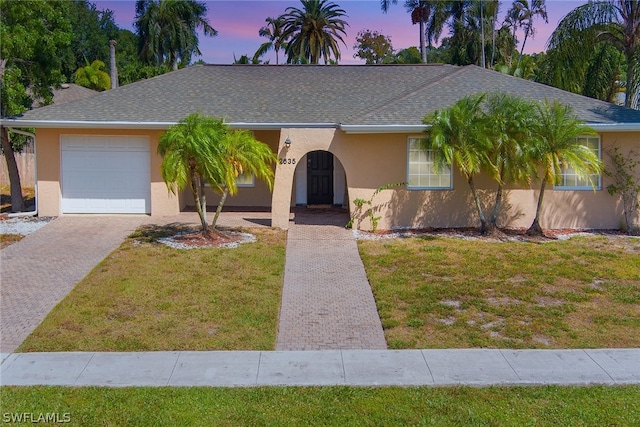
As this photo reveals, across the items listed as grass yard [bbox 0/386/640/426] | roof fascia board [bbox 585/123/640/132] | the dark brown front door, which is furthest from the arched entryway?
grass yard [bbox 0/386/640/426]

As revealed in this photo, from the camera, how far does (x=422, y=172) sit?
1477 centimetres

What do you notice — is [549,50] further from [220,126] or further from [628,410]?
[628,410]

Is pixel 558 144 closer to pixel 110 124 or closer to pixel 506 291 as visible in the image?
pixel 506 291

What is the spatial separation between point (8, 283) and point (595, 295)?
31.5 ft

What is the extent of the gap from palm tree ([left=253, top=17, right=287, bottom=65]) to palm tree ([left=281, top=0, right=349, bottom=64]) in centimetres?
57

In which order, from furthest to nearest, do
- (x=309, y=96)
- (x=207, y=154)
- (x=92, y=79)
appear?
(x=92, y=79), (x=309, y=96), (x=207, y=154)

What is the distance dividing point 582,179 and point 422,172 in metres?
3.81

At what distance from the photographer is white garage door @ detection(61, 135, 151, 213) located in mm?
15930

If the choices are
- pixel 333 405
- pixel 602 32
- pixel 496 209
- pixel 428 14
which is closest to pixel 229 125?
pixel 496 209

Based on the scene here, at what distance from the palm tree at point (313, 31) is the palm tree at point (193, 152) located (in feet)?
94.0

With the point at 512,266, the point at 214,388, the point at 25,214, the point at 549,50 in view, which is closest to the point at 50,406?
the point at 214,388

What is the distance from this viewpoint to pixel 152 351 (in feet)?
24.6

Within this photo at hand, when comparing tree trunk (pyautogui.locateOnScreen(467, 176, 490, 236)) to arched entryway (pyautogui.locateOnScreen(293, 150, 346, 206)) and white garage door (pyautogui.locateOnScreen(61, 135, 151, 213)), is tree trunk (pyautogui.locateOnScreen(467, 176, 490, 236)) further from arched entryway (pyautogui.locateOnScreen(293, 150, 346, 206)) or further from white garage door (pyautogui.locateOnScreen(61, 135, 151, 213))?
white garage door (pyautogui.locateOnScreen(61, 135, 151, 213))

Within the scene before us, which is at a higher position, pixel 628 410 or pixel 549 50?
pixel 549 50
